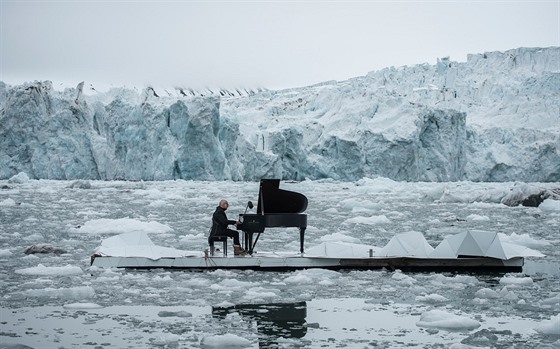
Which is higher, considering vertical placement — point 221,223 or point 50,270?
point 221,223

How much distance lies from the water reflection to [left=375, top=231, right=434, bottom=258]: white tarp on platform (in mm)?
4028

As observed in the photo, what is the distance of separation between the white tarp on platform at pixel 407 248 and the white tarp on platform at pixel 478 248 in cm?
20

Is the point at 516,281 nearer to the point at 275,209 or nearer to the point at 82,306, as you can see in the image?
the point at 275,209

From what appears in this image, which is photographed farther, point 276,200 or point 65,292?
point 276,200

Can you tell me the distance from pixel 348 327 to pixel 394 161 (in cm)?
5401

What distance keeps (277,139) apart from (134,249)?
51.5 meters

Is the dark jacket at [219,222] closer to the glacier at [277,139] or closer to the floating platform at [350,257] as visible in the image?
the floating platform at [350,257]

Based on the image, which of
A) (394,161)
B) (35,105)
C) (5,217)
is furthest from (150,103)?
(5,217)

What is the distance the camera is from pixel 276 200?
483 inches

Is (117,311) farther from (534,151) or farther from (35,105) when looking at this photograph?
(534,151)

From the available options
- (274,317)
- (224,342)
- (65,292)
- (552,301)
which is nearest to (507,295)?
(552,301)

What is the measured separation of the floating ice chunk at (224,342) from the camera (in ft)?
21.1

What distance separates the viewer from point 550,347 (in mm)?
6500

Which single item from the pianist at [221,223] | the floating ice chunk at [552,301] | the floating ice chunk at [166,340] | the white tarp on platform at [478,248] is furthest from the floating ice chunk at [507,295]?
the floating ice chunk at [166,340]
